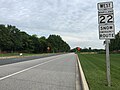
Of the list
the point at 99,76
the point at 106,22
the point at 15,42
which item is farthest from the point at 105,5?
the point at 15,42

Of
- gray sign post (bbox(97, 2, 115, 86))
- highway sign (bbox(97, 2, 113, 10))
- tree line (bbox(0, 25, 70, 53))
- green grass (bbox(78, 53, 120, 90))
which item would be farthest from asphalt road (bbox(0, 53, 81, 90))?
tree line (bbox(0, 25, 70, 53))

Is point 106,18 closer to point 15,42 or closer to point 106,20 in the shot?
point 106,20

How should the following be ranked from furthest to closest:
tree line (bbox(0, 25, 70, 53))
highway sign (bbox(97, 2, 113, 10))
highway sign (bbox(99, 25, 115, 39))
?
tree line (bbox(0, 25, 70, 53)) < highway sign (bbox(97, 2, 113, 10)) < highway sign (bbox(99, 25, 115, 39))

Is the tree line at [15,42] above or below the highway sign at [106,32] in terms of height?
above

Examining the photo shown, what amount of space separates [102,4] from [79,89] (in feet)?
12.6

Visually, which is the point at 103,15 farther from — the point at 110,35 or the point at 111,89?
the point at 111,89

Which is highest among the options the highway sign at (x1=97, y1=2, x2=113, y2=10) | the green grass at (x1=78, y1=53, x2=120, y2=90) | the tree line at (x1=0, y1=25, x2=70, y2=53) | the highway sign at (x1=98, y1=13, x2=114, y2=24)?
the tree line at (x1=0, y1=25, x2=70, y2=53)

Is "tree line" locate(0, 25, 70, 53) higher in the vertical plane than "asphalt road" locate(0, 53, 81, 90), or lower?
higher

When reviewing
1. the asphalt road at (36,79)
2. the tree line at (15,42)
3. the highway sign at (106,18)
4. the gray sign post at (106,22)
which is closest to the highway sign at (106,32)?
the gray sign post at (106,22)

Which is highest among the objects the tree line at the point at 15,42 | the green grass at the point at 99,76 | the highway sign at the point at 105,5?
the tree line at the point at 15,42

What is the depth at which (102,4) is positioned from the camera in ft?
30.0

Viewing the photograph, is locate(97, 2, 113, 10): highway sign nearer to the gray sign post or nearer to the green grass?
the gray sign post

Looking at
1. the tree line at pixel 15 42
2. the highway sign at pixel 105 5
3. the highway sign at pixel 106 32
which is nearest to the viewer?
the highway sign at pixel 106 32

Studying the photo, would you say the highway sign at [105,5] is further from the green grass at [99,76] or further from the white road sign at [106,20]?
the green grass at [99,76]
